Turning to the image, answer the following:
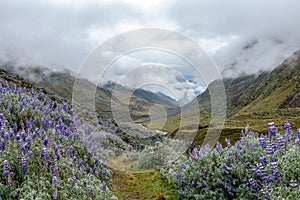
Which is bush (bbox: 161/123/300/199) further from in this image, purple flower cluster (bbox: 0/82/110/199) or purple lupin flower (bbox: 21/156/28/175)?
purple lupin flower (bbox: 21/156/28/175)

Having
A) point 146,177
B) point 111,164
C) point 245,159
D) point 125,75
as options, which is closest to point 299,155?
point 245,159

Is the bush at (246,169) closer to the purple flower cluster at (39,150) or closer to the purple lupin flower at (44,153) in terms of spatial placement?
the purple flower cluster at (39,150)

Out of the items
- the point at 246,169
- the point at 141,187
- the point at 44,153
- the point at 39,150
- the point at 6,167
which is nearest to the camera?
the point at 6,167

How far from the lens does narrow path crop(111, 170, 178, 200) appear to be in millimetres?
9352

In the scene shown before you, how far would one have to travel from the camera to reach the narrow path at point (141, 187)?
9352mm

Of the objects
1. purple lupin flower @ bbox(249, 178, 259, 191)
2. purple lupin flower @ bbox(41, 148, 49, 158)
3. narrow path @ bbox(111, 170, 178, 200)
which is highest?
purple lupin flower @ bbox(41, 148, 49, 158)

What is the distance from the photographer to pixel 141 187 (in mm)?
10688

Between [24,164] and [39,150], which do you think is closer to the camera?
[24,164]

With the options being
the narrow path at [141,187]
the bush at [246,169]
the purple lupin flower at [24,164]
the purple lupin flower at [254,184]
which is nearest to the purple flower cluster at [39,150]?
the purple lupin flower at [24,164]

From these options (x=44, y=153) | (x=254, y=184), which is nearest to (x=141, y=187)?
(x=254, y=184)

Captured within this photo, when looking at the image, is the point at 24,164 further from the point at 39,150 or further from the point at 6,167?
the point at 39,150

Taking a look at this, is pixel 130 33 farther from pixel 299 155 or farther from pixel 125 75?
pixel 299 155

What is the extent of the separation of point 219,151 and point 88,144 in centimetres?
333

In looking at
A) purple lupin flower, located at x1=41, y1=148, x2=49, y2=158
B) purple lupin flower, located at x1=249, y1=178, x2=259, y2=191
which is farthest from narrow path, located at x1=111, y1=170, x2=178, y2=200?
purple lupin flower, located at x1=41, y1=148, x2=49, y2=158
